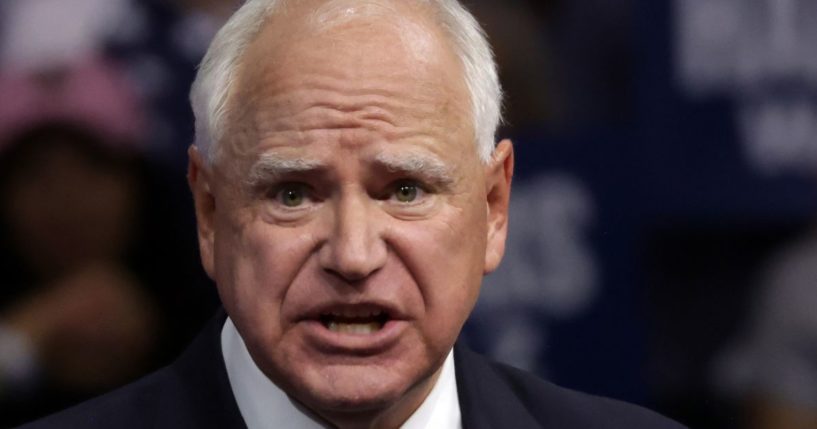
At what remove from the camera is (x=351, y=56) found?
304 centimetres

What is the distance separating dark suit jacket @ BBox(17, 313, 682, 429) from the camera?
3186 millimetres

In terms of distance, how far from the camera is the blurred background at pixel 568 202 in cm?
430

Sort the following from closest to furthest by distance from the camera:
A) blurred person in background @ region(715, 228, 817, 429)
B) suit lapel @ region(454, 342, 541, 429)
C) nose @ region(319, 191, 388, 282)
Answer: nose @ region(319, 191, 388, 282), suit lapel @ region(454, 342, 541, 429), blurred person in background @ region(715, 228, 817, 429)

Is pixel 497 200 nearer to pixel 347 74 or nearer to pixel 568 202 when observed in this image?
pixel 347 74

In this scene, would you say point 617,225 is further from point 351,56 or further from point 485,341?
point 351,56

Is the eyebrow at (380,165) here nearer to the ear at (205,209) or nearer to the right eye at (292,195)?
the right eye at (292,195)

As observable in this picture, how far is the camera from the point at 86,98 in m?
4.30

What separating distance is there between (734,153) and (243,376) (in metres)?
1.66

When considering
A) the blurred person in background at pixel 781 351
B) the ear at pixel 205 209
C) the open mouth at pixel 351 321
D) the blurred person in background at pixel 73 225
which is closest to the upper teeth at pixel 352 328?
the open mouth at pixel 351 321

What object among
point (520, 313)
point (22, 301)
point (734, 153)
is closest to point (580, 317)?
point (520, 313)

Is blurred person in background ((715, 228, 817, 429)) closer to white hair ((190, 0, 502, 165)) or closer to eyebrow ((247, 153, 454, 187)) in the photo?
white hair ((190, 0, 502, 165))

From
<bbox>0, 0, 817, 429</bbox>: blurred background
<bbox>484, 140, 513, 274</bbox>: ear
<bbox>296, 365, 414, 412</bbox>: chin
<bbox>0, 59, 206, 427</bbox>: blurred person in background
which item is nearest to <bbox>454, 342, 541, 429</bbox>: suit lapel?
<bbox>484, 140, 513, 274</bbox>: ear

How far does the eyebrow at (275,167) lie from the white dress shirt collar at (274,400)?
0.99ft

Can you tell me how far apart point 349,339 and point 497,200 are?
1.43 ft
